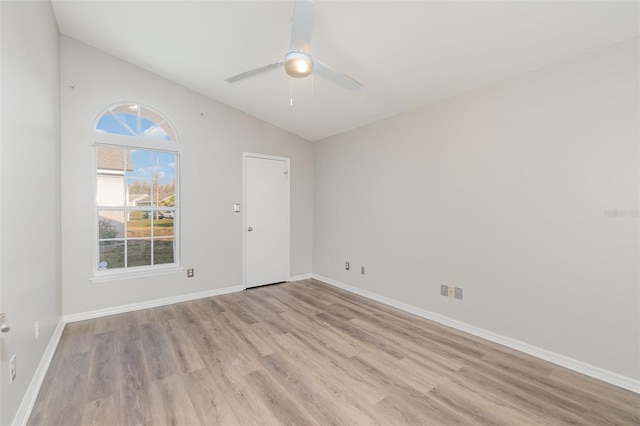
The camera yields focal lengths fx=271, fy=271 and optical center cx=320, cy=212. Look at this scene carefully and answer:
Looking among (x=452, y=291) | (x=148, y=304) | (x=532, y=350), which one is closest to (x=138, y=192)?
(x=148, y=304)

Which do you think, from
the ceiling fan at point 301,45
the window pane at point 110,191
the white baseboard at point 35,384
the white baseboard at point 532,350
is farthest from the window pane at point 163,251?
the white baseboard at point 532,350

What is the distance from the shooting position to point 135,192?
11.6 feet

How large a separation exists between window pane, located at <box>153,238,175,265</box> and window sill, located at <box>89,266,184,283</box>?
13cm

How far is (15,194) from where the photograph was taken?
1.58m

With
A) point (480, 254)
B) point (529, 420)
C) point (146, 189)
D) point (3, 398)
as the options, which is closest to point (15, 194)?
point (3, 398)

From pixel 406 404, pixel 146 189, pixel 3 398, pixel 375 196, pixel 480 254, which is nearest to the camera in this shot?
pixel 3 398

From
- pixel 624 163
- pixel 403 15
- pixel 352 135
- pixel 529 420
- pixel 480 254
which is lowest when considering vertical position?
pixel 529 420

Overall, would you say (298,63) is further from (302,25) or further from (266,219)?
(266,219)

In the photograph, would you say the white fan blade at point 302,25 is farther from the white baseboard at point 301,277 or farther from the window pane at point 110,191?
the white baseboard at point 301,277

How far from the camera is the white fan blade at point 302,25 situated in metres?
1.75

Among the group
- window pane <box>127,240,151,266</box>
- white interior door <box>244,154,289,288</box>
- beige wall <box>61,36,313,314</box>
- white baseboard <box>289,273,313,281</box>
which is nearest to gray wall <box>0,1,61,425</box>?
beige wall <box>61,36,313,314</box>

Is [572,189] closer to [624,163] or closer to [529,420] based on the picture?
[624,163]

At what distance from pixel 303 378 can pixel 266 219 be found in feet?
9.38

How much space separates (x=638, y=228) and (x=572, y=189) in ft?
1.52
